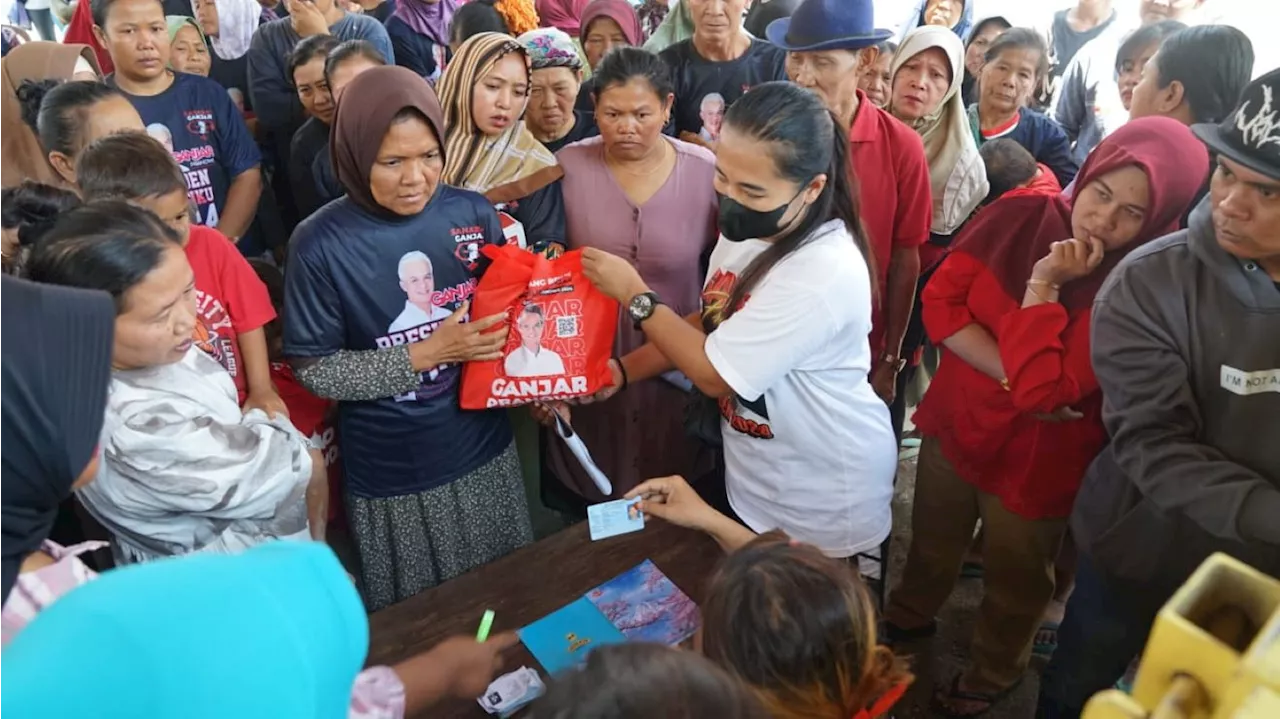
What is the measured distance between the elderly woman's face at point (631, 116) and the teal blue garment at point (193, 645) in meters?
1.85

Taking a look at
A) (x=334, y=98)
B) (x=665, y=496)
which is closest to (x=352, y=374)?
(x=665, y=496)

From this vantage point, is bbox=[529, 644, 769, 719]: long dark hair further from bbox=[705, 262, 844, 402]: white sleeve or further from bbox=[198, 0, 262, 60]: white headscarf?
bbox=[198, 0, 262, 60]: white headscarf

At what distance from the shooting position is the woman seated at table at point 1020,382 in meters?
1.78

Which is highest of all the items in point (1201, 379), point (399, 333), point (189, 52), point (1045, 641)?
point (189, 52)

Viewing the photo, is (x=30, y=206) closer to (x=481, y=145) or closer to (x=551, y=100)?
(x=481, y=145)

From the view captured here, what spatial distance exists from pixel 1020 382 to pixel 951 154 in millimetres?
1497

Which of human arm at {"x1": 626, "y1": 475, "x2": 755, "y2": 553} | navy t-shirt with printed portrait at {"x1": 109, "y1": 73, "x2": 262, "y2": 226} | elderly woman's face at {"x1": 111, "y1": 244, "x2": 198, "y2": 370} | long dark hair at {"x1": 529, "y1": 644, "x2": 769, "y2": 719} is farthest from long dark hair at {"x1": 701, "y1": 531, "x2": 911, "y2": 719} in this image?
navy t-shirt with printed portrait at {"x1": 109, "y1": 73, "x2": 262, "y2": 226}

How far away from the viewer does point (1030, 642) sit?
2.27 metres

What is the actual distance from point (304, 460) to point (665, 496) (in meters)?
0.77

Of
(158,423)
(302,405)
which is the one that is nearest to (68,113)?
(302,405)

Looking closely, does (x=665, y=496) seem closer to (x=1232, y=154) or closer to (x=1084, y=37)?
(x=1232, y=154)

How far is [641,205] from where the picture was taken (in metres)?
2.40

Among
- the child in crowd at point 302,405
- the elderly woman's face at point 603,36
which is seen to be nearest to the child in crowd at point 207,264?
the child in crowd at point 302,405

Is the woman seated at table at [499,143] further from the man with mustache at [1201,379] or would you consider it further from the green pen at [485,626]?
the man with mustache at [1201,379]
